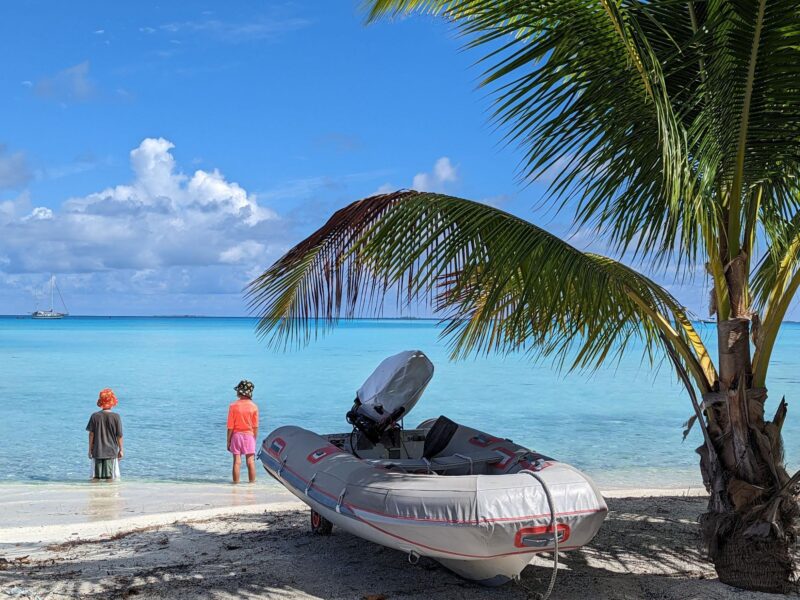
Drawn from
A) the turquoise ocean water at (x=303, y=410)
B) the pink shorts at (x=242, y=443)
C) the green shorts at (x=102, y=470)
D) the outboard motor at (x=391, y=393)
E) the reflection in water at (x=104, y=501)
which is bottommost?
the turquoise ocean water at (x=303, y=410)

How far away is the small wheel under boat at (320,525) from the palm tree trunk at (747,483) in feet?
10.4

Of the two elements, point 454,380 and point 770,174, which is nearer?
point 770,174

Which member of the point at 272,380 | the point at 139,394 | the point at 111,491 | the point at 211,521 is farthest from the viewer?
the point at 272,380

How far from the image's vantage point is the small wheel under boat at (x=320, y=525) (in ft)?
21.9

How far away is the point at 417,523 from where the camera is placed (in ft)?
15.5

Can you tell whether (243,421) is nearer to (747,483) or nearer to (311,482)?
(311,482)

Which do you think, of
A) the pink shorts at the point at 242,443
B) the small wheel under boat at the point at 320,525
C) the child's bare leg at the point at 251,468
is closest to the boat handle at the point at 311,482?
the small wheel under boat at the point at 320,525

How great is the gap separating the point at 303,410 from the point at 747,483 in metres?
21.5

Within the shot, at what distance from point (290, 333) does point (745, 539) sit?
10.4 feet

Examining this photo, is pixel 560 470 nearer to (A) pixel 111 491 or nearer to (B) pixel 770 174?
(B) pixel 770 174

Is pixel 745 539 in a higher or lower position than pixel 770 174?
lower

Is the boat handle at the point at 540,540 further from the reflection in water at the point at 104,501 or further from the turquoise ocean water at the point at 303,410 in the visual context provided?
the reflection in water at the point at 104,501

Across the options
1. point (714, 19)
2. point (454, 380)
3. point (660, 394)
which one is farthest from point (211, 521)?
point (454, 380)

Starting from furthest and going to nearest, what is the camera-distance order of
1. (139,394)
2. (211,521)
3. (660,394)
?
1. (660,394)
2. (139,394)
3. (211,521)
